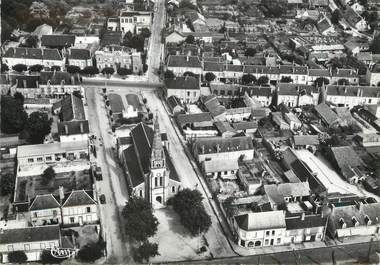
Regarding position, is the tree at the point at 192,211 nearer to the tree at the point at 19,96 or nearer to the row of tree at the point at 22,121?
the row of tree at the point at 22,121

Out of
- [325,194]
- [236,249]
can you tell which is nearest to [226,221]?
[236,249]

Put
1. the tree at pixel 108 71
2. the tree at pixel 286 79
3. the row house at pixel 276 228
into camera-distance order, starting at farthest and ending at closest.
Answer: the tree at pixel 108 71 < the tree at pixel 286 79 < the row house at pixel 276 228

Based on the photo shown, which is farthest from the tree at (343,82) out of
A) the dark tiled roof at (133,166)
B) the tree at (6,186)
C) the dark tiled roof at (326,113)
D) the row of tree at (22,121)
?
the tree at (6,186)

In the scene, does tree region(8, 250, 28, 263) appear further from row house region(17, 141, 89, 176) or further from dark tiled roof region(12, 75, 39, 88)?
dark tiled roof region(12, 75, 39, 88)

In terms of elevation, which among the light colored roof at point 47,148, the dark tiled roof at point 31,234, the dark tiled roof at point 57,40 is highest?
the dark tiled roof at point 57,40

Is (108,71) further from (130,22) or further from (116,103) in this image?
(130,22)

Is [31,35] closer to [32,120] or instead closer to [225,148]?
[32,120]

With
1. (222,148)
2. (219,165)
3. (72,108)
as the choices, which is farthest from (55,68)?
(219,165)
